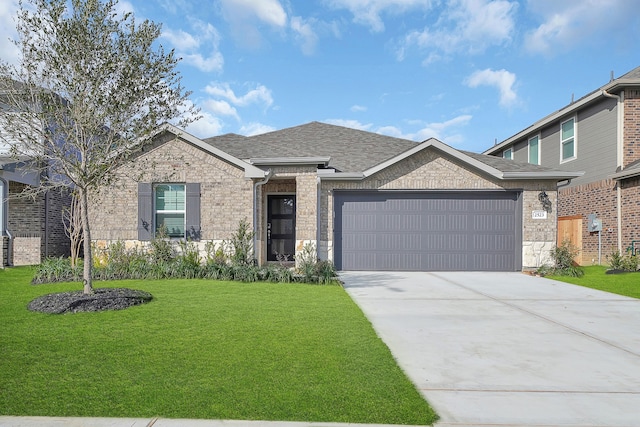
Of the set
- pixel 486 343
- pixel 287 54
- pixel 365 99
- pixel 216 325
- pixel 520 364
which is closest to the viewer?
pixel 520 364

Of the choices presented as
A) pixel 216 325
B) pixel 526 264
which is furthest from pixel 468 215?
pixel 216 325

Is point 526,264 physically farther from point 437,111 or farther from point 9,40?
point 9,40

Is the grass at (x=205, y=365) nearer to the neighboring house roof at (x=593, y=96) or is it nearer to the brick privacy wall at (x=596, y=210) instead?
the brick privacy wall at (x=596, y=210)

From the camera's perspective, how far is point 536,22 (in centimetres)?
1316

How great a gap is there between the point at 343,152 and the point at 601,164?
8627mm

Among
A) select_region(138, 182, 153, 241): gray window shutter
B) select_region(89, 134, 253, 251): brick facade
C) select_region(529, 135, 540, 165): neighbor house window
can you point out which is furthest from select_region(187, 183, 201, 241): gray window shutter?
select_region(529, 135, 540, 165): neighbor house window

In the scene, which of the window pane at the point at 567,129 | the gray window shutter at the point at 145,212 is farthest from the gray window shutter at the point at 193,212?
the window pane at the point at 567,129

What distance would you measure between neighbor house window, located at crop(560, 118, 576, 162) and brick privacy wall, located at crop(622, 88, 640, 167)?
2170mm

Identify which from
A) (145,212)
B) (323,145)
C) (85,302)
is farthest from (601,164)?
(85,302)

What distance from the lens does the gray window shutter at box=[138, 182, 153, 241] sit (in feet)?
36.6

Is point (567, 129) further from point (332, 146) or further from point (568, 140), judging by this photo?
point (332, 146)

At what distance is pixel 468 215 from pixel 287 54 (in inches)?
330

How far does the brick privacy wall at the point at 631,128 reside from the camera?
12758mm

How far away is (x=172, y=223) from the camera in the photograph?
37.4ft
